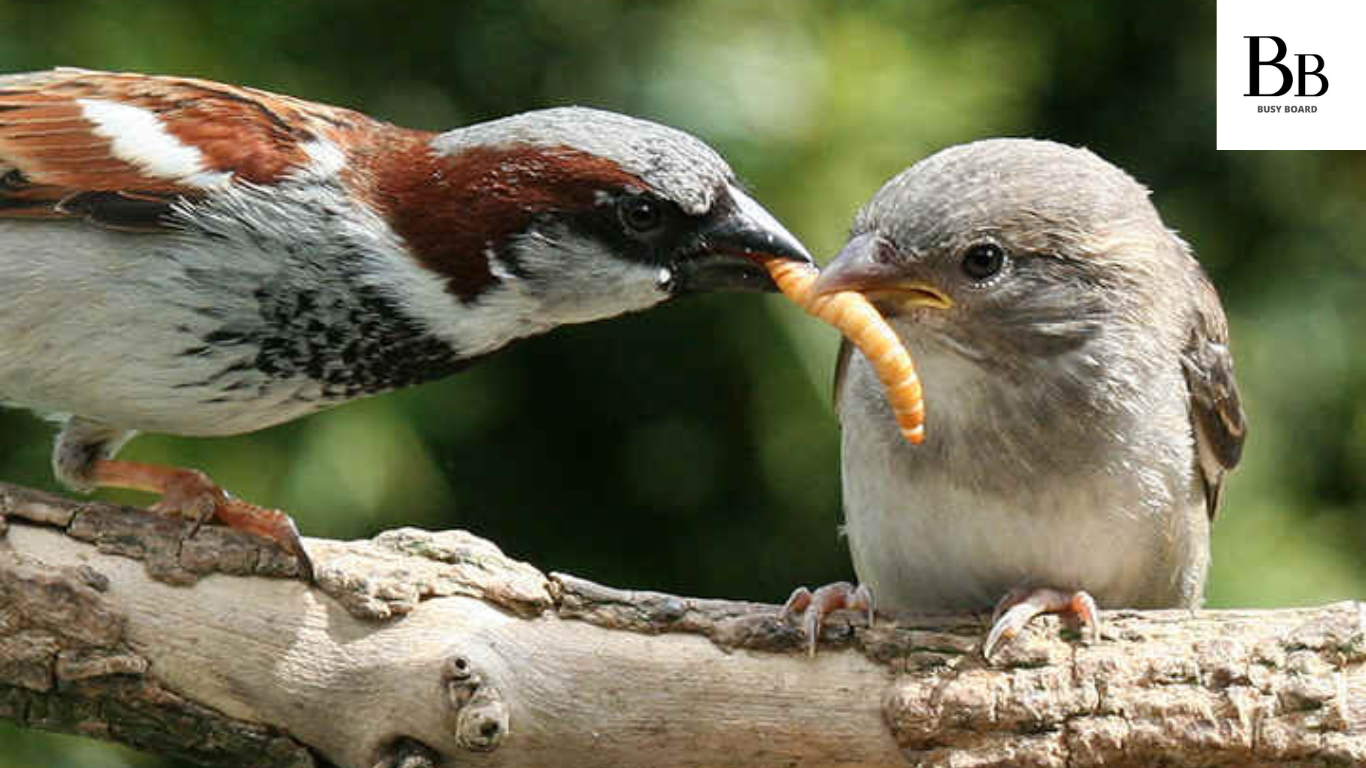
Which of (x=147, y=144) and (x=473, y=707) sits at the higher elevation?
(x=147, y=144)

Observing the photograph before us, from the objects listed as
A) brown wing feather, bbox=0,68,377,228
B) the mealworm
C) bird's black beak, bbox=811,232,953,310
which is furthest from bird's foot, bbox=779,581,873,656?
brown wing feather, bbox=0,68,377,228

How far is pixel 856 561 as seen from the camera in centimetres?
363

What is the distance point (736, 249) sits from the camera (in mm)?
3361

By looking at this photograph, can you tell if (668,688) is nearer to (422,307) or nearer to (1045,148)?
(422,307)

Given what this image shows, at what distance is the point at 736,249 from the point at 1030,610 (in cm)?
76

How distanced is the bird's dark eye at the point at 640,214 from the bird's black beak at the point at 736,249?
0.08 meters

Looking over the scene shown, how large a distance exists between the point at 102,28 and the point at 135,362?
5.25 feet

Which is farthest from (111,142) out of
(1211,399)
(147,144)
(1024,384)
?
(1211,399)

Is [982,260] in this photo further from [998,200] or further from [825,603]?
[825,603]

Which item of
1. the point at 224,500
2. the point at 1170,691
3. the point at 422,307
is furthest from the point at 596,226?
the point at 1170,691

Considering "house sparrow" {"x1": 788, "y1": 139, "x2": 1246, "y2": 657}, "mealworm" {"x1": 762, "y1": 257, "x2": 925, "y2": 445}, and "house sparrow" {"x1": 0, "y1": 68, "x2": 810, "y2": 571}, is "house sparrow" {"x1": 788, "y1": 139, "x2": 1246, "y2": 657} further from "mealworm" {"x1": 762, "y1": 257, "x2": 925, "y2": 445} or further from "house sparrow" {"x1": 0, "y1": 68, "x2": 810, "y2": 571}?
"house sparrow" {"x1": 0, "y1": 68, "x2": 810, "y2": 571}

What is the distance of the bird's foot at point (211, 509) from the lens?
11.3 feet

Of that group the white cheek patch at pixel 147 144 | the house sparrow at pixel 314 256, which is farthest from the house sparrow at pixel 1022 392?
the white cheek patch at pixel 147 144

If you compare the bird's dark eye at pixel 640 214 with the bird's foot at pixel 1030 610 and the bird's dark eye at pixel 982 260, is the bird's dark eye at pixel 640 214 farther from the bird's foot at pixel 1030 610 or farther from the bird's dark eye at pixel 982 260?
the bird's foot at pixel 1030 610
